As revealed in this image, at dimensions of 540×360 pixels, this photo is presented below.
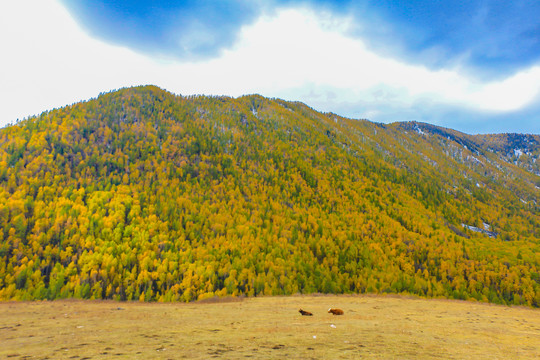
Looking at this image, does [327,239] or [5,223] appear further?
[327,239]

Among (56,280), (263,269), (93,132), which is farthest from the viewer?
(93,132)

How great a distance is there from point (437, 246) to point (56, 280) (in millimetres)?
185192

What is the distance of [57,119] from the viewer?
189500mm

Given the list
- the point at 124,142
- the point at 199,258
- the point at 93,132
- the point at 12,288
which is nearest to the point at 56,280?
the point at 12,288

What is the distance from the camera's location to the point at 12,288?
85.8 m

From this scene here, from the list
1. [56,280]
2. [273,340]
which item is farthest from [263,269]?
[273,340]

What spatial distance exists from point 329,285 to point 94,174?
152 metres

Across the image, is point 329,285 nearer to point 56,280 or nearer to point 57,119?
point 56,280

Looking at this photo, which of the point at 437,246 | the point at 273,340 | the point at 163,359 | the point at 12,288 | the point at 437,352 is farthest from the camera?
the point at 437,246

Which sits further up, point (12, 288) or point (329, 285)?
point (12, 288)

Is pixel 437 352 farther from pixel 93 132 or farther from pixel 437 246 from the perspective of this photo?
pixel 93 132

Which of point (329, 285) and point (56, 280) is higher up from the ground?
point (56, 280)

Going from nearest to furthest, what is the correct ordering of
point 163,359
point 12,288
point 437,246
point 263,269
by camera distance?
point 163,359 < point 12,288 < point 263,269 < point 437,246

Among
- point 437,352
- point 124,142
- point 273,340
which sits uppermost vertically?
point 124,142
